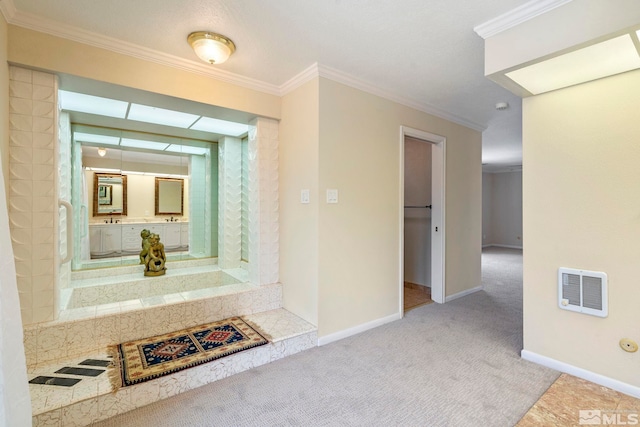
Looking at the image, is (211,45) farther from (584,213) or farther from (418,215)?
(418,215)

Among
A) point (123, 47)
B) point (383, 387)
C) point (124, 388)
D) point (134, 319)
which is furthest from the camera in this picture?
point (134, 319)

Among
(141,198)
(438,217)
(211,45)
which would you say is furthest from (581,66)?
(141,198)

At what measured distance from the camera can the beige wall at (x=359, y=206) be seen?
2574 millimetres

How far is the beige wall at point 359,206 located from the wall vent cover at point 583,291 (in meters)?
1.37

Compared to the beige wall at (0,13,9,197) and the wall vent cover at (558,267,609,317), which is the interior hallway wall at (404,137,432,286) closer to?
the wall vent cover at (558,267,609,317)

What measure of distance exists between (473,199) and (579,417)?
2870mm

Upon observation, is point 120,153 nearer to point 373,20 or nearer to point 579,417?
point 373,20

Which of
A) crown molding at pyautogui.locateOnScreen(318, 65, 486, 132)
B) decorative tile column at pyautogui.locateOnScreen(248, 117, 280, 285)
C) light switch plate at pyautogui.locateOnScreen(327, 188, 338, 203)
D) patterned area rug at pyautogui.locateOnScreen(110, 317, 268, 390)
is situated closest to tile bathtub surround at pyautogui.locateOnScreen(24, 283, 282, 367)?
patterned area rug at pyautogui.locateOnScreen(110, 317, 268, 390)

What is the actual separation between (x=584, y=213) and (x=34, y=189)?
12.1 feet

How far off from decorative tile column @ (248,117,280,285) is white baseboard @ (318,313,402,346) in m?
0.79

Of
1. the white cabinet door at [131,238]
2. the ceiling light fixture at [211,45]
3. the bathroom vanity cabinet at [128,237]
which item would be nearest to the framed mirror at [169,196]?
the bathroom vanity cabinet at [128,237]

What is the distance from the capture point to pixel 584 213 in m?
2.02

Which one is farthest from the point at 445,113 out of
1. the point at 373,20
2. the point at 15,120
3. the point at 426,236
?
the point at 15,120

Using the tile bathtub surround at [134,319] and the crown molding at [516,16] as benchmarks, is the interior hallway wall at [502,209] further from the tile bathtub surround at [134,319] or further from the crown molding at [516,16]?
the tile bathtub surround at [134,319]
